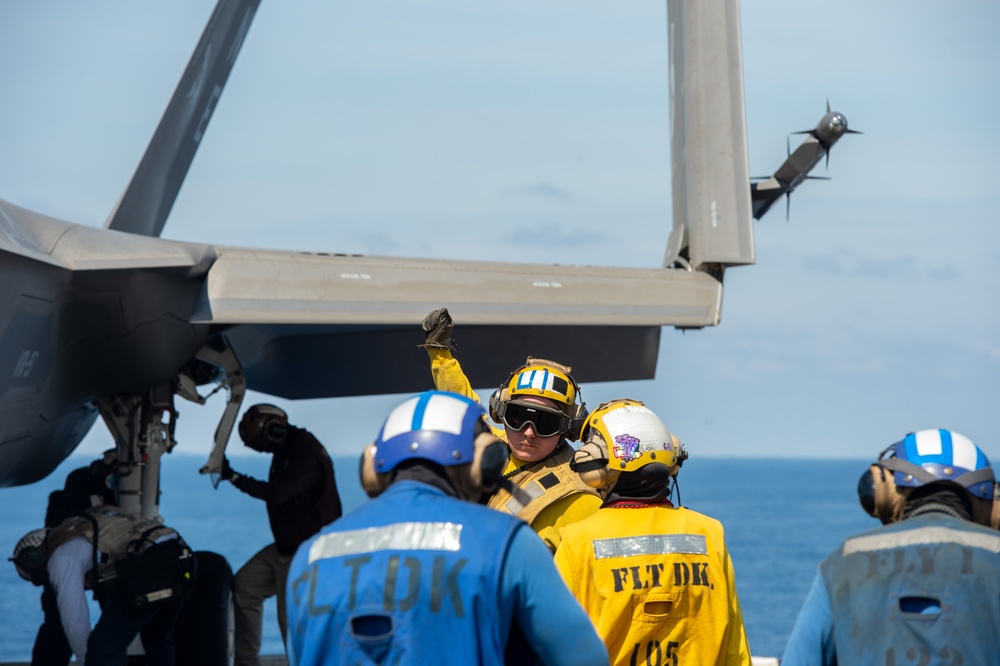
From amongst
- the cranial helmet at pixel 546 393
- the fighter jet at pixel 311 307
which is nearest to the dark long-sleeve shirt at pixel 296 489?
the fighter jet at pixel 311 307

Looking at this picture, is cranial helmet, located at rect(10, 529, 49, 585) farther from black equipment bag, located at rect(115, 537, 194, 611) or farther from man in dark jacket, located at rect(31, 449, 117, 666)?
man in dark jacket, located at rect(31, 449, 117, 666)

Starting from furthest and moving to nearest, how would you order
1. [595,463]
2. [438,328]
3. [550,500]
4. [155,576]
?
[155,576]
[438,328]
[550,500]
[595,463]

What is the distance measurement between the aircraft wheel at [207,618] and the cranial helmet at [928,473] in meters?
5.86

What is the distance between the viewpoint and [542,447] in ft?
18.2

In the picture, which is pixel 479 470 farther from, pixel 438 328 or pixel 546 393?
pixel 438 328

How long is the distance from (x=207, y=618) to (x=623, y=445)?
198 inches

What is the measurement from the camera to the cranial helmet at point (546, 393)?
5.54 metres

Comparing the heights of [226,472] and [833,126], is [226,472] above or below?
below

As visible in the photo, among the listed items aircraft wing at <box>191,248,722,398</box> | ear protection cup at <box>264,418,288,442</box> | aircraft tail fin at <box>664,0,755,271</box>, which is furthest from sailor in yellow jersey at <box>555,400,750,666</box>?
aircraft tail fin at <box>664,0,755,271</box>

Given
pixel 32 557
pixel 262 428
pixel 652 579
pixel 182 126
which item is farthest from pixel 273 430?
pixel 182 126

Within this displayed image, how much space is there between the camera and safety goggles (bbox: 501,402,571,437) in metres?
5.52

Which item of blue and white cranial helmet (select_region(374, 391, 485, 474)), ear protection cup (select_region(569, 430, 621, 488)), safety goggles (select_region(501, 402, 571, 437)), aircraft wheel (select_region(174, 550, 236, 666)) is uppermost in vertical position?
blue and white cranial helmet (select_region(374, 391, 485, 474))

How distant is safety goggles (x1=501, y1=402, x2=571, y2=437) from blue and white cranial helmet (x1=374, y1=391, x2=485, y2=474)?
2281 mm

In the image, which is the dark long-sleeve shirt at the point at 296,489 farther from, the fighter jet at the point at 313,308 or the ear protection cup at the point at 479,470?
the ear protection cup at the point at 479,470
